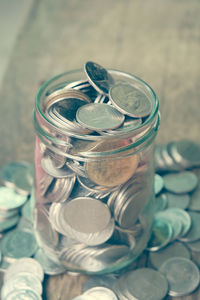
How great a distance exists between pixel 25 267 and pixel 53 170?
0.85 feet

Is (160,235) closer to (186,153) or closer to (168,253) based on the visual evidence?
(168,253)

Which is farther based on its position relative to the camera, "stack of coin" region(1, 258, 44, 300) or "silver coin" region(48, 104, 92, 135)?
"stack of coin" region(1, 258, 44, 300)

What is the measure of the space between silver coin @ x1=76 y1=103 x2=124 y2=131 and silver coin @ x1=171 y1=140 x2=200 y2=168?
0.43 metres

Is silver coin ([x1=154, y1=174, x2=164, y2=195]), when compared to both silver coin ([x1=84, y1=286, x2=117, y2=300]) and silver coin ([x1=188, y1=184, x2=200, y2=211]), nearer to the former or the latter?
silver coin ([x1=188, y1=184, x2=200, y2=211])

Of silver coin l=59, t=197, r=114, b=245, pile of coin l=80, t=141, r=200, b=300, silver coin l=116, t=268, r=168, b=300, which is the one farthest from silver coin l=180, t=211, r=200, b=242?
silver coin l=59, t=197, r=114, b=245

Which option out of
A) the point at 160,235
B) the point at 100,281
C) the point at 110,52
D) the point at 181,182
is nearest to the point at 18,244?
the point at 100,281

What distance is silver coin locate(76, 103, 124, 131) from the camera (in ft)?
2.56

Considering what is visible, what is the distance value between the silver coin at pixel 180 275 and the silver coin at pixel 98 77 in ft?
1.27

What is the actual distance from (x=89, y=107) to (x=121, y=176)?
126mm

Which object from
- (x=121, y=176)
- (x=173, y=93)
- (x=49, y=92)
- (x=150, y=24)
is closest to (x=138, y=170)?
(x=121, y=176)

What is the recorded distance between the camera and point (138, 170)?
0.86 metres

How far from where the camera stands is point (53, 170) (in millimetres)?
838

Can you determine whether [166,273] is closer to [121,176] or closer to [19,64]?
[121,176]

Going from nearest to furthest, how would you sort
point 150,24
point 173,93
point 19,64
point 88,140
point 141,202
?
1. point 88,140
2. point 141,202
3. point 173,93
4. point 19,64
5. point 150,24
